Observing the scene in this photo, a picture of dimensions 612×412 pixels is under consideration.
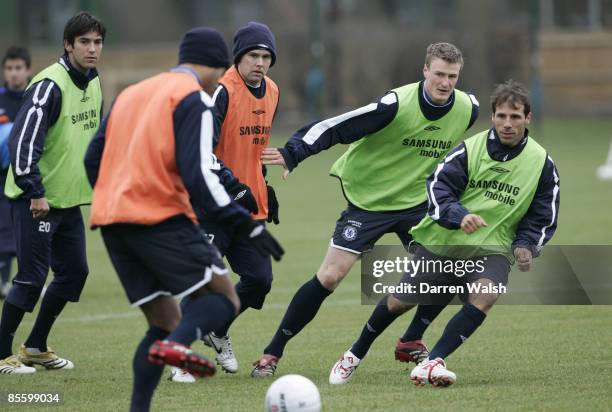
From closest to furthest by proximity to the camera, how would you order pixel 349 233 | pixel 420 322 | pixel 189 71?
pixel 189 71
pixel 349 233
pixel 420 322

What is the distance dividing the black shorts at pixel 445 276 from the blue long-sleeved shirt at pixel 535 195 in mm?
215

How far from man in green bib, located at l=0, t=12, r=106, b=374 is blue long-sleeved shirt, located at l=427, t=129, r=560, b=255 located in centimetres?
249

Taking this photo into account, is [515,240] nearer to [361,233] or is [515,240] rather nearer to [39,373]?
[361,233]

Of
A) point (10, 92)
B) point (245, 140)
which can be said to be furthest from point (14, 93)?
point (245, 140)

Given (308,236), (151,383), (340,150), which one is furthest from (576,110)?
(151,383)

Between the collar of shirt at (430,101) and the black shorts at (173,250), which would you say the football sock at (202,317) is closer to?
the black shorts at (173,250)

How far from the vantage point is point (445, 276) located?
7.69 meters

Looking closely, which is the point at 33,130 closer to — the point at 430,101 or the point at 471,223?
the point at 430,101

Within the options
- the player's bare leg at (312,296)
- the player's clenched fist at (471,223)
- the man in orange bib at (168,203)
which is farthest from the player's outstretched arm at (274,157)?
the man in orange bib at (168,203)

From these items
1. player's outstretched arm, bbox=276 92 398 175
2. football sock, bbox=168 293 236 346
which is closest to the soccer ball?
football sock, bbox=168 293 236 346

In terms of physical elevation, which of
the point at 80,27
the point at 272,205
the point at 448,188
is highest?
the point at 80,27

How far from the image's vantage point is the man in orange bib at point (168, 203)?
5.95 meters

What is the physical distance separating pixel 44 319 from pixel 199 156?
9.97ft

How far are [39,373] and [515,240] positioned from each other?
339cm
